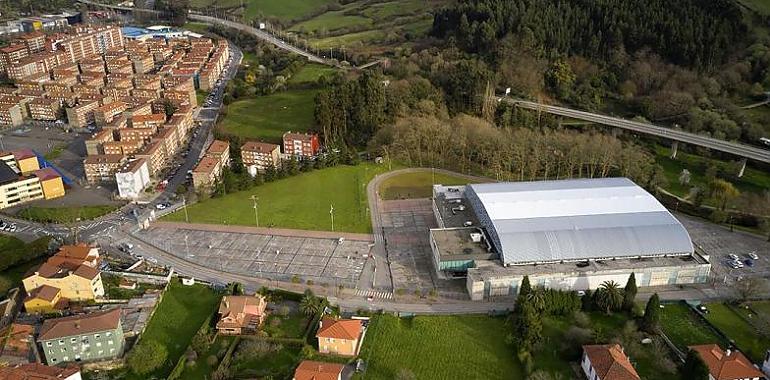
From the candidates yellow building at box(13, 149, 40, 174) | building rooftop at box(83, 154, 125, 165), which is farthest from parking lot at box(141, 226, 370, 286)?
yellow building at box(13, 149, 40, 174)

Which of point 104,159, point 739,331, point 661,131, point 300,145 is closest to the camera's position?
point 739,331

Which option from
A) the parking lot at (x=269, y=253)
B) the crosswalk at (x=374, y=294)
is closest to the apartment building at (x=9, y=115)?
the parking lot at (x=269, y=253)

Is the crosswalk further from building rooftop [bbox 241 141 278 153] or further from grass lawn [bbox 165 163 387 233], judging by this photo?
building rooftop [bbox 241 141 278 153]

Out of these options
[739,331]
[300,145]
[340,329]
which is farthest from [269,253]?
[739,331]

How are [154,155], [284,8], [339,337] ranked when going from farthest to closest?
[284,8] → [154,155] → [339,337]

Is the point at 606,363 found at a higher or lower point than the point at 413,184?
higher

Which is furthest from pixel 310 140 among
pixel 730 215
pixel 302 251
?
pixel 730 215

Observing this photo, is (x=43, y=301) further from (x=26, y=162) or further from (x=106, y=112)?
(x=106, y=112)
